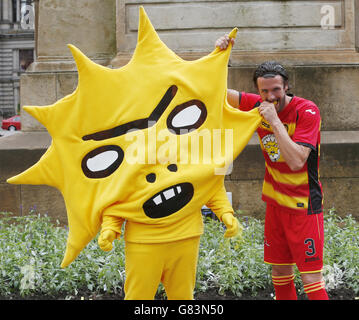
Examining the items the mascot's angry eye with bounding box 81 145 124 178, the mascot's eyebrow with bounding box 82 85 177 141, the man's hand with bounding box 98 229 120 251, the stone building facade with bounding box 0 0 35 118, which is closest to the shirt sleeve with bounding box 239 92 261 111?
the mascot's eyebrow with bounding box 82 85 177 141

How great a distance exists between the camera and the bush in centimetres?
453

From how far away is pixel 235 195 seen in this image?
6469 mm

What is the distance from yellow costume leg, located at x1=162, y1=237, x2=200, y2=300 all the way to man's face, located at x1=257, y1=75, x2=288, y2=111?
3.62ft

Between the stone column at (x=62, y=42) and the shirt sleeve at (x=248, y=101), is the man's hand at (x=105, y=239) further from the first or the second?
the stone column at (x=62, y=42)

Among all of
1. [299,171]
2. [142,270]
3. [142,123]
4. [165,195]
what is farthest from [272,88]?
[142,270]

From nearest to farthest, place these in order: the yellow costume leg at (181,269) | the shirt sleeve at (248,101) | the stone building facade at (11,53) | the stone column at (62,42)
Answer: the yellow costume leg at (181,269) < the shirt sleeve at (248,101) < the stone column at (62,42) < the stone building facade at (11,53)

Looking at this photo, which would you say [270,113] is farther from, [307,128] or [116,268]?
[116,268]

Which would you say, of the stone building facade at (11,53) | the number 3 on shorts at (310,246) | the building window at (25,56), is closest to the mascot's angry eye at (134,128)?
the number 3 on shorts at (310,246)

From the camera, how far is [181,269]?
3061 mm

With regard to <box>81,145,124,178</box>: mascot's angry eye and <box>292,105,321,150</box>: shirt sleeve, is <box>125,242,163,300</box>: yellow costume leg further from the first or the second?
<box>292,105,321,150</box>: shirt sleeve

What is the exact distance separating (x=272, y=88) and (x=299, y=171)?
626 mm

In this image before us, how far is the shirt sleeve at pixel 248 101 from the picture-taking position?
12.2 ft

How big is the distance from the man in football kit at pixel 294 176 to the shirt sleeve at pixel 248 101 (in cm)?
27

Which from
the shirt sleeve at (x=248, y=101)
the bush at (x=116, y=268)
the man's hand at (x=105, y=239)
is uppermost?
the shirt sleeve at (x=248, y=101)
